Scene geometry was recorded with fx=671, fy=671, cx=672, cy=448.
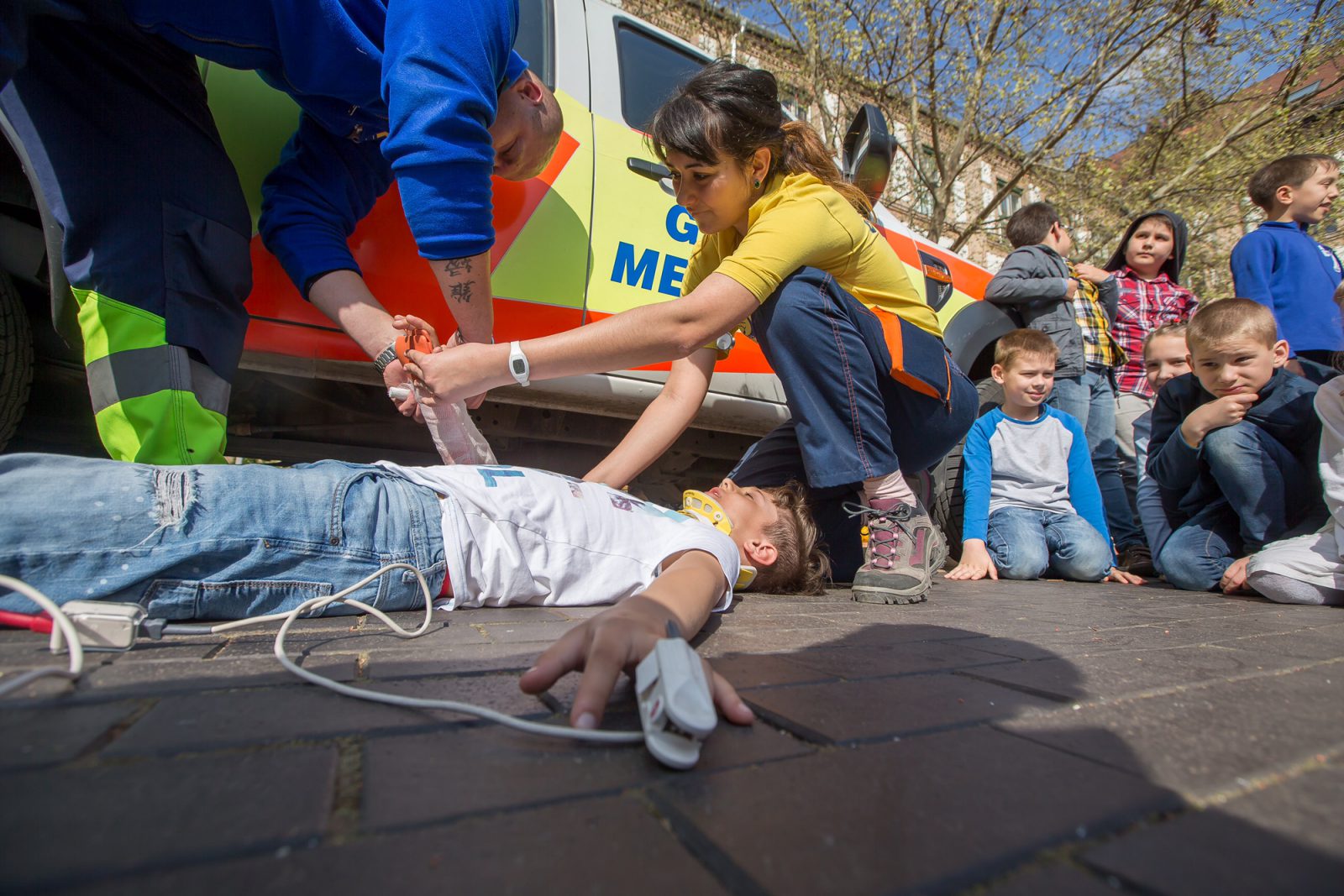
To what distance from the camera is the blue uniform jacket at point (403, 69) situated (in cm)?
151

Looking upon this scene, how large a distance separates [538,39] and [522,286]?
929mm

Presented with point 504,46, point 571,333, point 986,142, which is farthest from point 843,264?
point 986,142

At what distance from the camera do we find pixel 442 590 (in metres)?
1.52

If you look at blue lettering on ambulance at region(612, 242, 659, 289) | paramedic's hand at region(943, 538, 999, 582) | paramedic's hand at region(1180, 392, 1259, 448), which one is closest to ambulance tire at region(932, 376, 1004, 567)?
paramedic's hand at region(943, 538, 999, 582)

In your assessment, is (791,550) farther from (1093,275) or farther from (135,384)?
(1093,275)

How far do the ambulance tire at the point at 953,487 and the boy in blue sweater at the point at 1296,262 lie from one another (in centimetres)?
125

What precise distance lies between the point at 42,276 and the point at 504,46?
137cm

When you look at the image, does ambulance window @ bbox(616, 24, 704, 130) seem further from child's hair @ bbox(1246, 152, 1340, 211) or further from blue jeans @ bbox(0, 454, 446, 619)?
child's hair @ bbox(1246, 152, 1340, 211)

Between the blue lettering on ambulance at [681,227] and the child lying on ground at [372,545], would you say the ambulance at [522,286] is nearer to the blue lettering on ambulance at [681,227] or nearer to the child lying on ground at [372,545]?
the blue lettering on ambulance at [681,227]

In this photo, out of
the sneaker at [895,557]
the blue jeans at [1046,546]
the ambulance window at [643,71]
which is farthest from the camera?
the blue jeans at [1046,546]

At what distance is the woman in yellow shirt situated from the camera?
1.86 metres

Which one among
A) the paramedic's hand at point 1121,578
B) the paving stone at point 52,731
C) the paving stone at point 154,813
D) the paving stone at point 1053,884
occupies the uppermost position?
the paving stone at point 52,731

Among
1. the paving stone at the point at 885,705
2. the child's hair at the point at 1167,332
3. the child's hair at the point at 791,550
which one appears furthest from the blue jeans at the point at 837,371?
the child's hair at the point at 1167,332

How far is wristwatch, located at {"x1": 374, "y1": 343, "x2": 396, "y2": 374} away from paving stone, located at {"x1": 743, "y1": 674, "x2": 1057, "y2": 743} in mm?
1326
